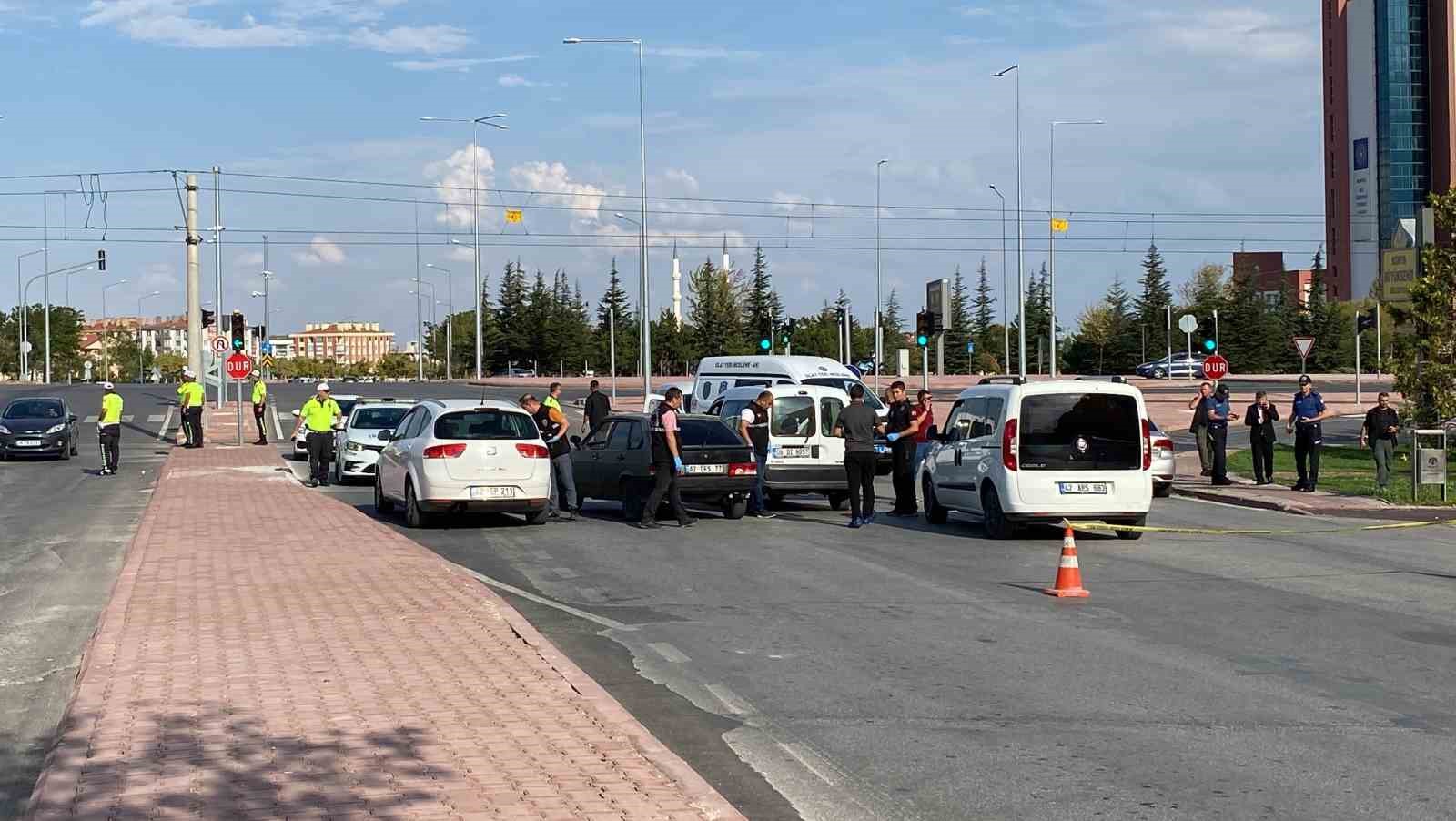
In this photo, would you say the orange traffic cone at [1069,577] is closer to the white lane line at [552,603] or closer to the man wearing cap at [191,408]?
the white lane line at [552,603]

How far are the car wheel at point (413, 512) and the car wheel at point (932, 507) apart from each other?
20.7 ft

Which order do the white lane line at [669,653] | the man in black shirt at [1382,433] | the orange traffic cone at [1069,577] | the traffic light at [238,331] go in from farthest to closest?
1. the traffic light at [238,331]
2. the man in black shirt at [1382,433]
3. the orange traffic cone at [1069,577]
4. the white lane line at [669,653]

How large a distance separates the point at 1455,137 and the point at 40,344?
372ft

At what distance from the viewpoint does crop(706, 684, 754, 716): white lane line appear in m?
8.19

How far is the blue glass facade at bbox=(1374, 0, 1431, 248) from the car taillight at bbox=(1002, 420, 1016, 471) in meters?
111

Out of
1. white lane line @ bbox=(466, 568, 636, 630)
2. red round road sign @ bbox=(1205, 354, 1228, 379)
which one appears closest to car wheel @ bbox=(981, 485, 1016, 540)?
white lane line @ bbox=(466, 568, 636, 630)

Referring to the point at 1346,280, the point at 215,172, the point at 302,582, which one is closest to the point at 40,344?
the point at 215,172

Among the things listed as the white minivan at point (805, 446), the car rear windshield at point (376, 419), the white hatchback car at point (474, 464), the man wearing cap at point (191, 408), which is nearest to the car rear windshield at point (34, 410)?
the man wearing cap at point (191, 408)

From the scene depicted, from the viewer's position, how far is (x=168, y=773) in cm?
623

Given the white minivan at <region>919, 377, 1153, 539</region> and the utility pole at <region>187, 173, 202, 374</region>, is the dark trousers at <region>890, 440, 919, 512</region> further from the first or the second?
the utility pole at <region>187, 173, 202, 374</region>

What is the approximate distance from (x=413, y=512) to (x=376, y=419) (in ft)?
29.4

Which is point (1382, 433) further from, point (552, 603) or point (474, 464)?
point (552, 603)

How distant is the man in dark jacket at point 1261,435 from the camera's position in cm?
2581

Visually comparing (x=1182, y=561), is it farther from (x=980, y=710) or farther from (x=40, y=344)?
(x=40, y=344)
